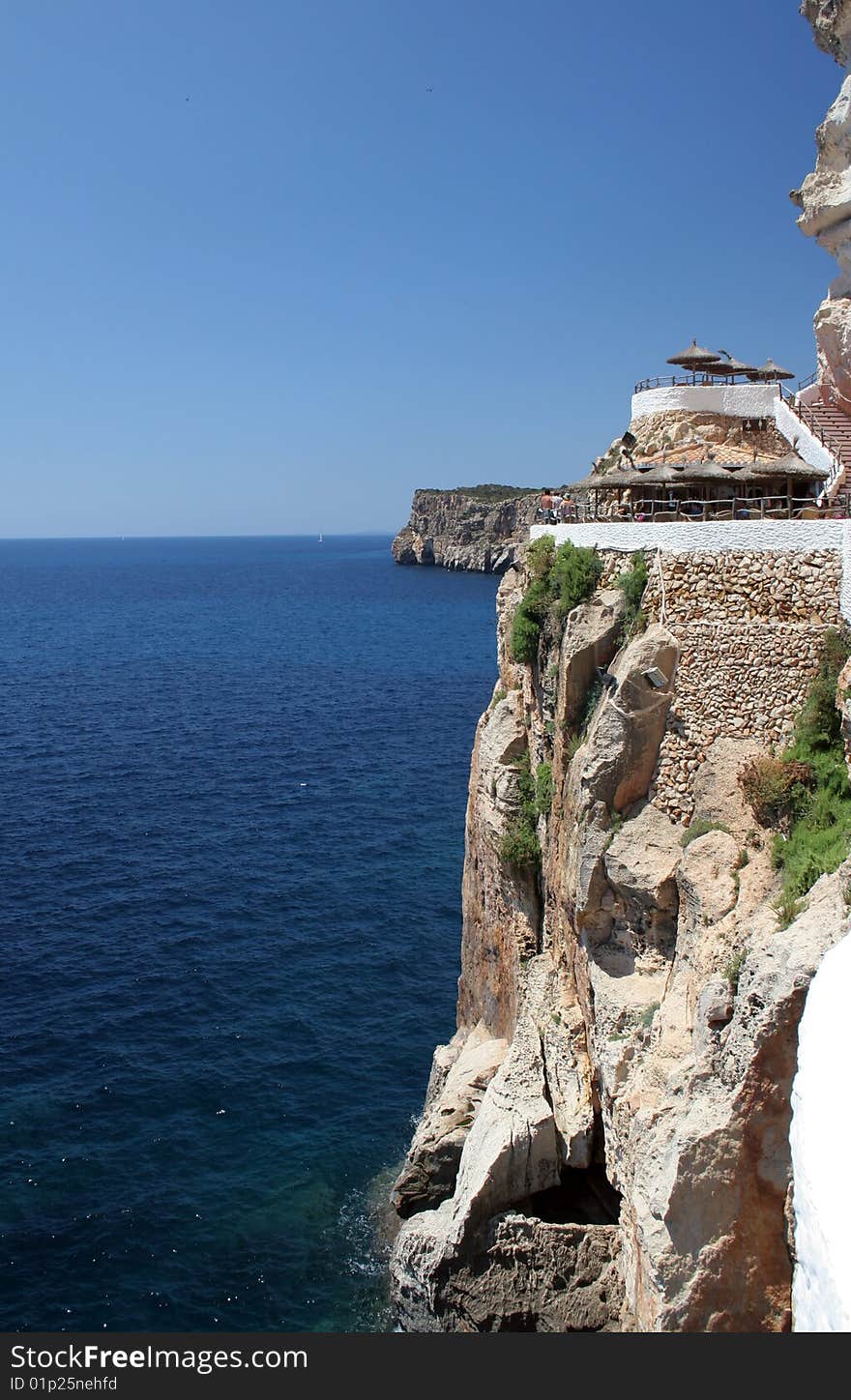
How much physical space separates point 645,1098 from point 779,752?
6.60 meters

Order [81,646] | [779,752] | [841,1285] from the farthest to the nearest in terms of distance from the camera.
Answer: [81,646] < [779,752] < [841,1285]

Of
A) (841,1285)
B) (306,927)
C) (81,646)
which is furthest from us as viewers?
(81,646)

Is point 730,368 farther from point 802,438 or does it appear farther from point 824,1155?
point 824,1155

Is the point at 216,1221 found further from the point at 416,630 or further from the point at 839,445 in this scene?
the point at 416,630

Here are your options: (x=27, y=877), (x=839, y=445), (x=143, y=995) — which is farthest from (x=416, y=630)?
(x=839, y=445)

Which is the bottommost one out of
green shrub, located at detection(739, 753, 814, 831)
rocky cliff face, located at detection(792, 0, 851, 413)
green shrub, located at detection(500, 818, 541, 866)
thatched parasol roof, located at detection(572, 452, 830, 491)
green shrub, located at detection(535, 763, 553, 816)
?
green shrub, located at detection(500, 818, 541, 866)

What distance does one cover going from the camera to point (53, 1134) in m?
28.1

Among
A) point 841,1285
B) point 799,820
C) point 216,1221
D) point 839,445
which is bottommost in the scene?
point 216,1221

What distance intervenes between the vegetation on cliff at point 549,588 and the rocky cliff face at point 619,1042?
0.85 meters

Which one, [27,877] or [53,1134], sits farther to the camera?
[27,877]

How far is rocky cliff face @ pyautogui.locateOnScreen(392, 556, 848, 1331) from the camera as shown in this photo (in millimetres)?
13195

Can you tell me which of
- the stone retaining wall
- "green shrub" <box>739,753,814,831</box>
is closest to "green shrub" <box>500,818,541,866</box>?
the stone retaining wall

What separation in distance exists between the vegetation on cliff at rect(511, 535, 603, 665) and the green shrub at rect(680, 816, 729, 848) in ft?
22.7

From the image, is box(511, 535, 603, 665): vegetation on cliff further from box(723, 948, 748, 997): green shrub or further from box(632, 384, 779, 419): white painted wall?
box(723, 948, 748, 997): green shrub
